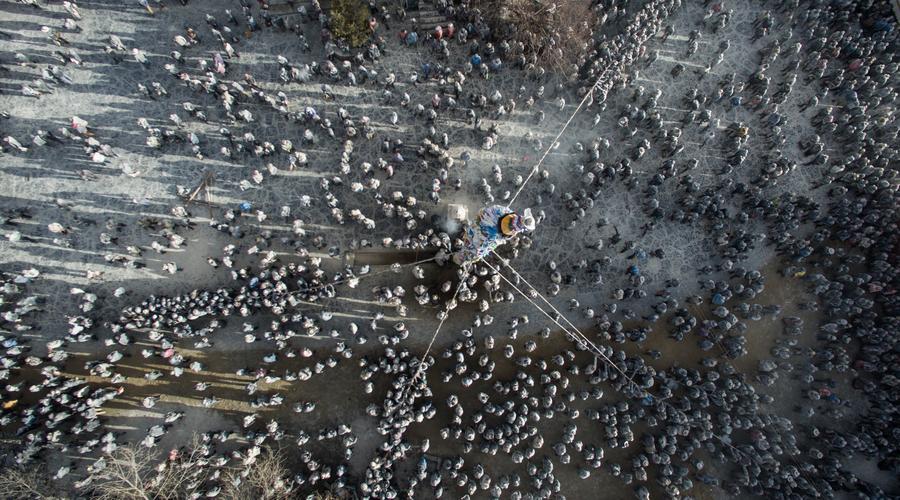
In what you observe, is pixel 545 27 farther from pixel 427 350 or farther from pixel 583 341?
pixel 427 350

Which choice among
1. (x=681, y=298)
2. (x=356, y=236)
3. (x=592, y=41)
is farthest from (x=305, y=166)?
(x=681, y=298)

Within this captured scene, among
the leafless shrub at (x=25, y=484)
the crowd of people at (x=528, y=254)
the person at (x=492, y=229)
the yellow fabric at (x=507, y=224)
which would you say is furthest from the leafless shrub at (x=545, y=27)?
the leafless shrub at (x=25, y=484)

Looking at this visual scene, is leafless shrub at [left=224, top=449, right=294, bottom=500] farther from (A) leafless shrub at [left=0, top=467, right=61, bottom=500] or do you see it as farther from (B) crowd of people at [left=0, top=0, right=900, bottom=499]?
(A) leafless shrub at [left=0, top=467, right=61, bottom=500]

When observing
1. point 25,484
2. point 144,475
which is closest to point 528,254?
point 144,475

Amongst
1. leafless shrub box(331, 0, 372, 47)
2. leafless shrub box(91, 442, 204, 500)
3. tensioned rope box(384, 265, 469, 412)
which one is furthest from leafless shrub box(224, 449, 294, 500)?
leafless shrub box(331, 0, 372, 47)

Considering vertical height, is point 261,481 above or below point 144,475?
above

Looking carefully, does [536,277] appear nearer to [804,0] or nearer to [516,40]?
[516,40]
